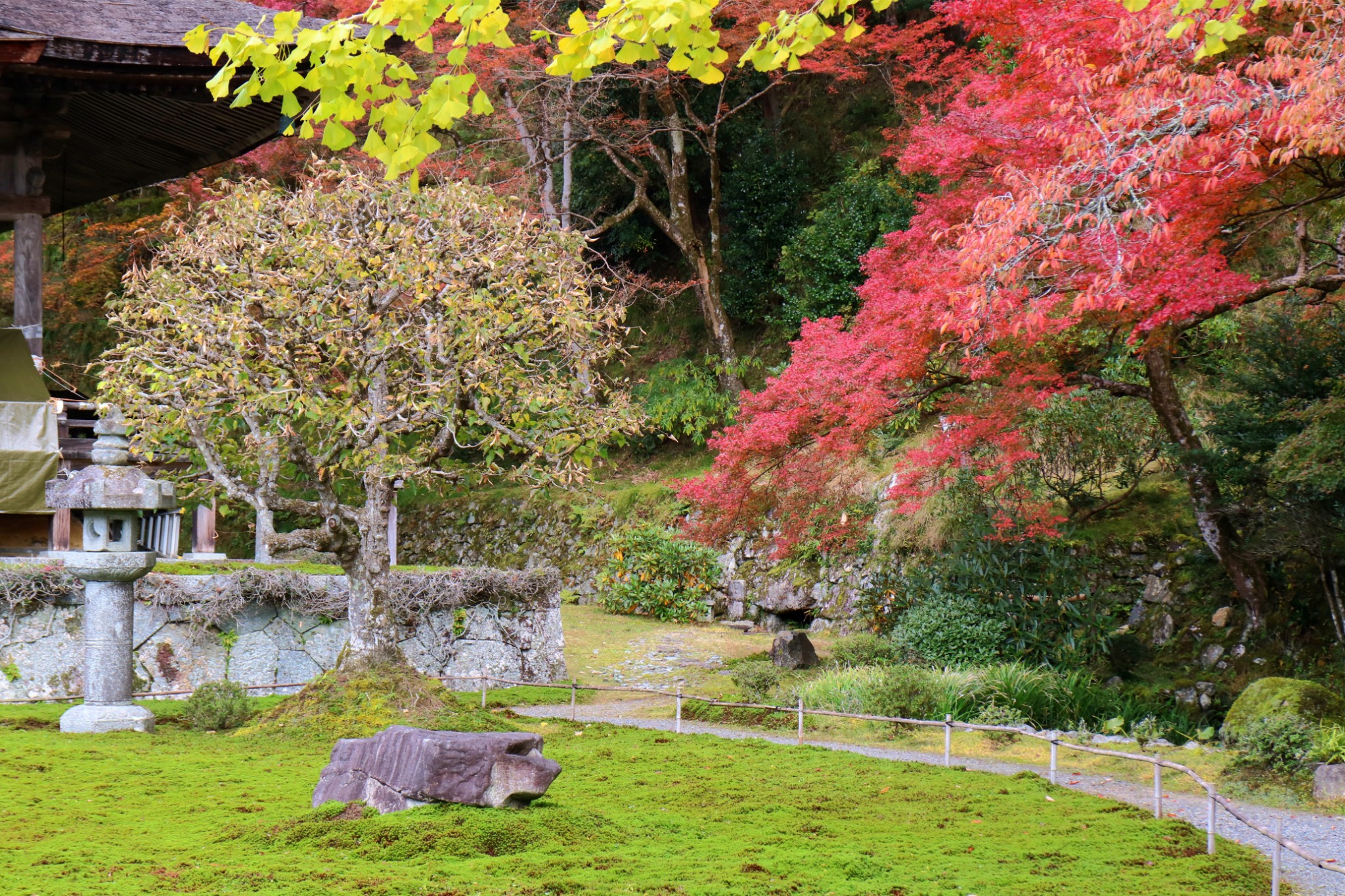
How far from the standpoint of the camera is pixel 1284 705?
323 inches

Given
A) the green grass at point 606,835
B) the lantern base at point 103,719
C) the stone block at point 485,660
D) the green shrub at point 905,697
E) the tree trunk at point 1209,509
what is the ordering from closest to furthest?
1. the green grass at point 606,835
2. the lantern base at point 103,719
3. the green shrub at point 905,697
4. the tree trunk at point 1209,509
5. the stone block at point 485,660

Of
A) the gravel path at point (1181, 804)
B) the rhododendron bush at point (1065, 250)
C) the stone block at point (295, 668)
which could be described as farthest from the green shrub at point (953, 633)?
the stone block at point (295, 668)

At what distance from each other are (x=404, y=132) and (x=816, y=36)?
1.95 metres

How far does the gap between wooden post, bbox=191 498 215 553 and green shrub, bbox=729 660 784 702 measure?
767cm

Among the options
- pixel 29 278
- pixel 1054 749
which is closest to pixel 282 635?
pixel 29 278

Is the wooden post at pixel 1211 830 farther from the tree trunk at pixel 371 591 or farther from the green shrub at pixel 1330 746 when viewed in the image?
the tree trunk at pixel 371 591

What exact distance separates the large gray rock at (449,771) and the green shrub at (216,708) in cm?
415

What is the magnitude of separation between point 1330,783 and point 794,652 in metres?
5.96

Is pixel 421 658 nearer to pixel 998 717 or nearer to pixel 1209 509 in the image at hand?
pixel 998 717

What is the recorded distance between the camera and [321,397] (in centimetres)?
955

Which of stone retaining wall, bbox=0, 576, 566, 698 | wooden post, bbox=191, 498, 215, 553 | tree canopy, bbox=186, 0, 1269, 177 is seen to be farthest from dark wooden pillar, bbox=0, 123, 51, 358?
tree canopy, bbox=186, 0, 1269, 177

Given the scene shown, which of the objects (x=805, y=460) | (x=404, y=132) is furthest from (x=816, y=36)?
(x=805, y=460)

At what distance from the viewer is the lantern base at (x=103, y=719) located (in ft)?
29.3

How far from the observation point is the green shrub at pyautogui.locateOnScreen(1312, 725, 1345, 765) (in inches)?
303
